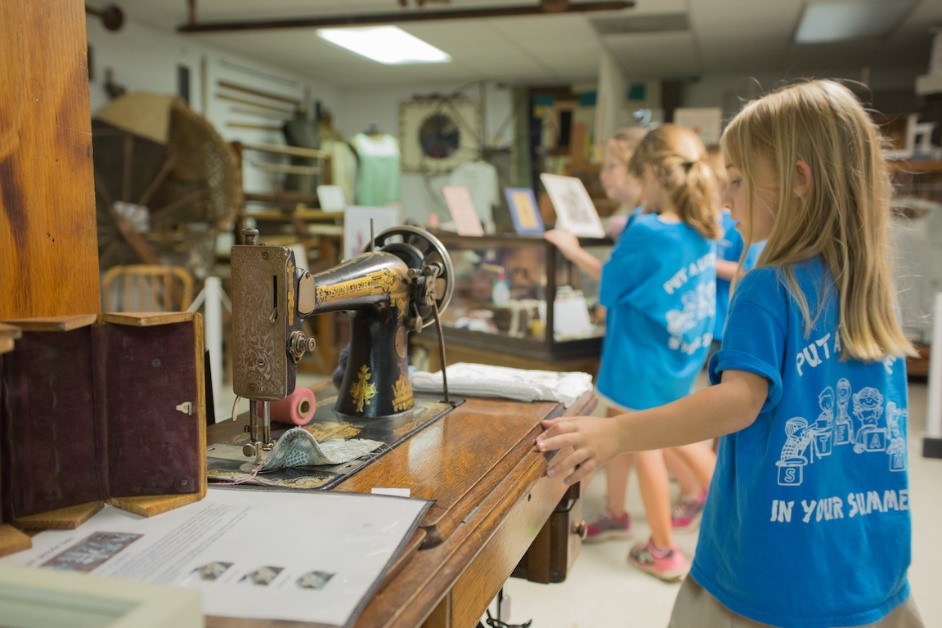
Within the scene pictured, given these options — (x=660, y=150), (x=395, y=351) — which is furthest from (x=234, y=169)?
(x=395, y=351)

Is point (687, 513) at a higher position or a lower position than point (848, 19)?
lower

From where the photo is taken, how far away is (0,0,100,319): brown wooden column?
968 millimetres

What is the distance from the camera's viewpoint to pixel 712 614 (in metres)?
1.30

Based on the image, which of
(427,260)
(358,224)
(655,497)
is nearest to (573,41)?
(358,224)

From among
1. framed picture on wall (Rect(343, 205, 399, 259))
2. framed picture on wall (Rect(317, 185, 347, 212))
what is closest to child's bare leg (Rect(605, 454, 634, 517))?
framed picture on wall (Rect(343, 205, 399, 259))

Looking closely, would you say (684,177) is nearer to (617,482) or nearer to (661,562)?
(617,482)

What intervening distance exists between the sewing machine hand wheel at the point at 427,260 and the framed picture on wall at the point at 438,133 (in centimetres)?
816

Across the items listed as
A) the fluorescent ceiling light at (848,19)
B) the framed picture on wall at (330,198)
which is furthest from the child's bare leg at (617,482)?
the fluorescent ceiling light at (848,19)

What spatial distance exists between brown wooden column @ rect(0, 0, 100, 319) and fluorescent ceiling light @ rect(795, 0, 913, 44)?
5.66 metres

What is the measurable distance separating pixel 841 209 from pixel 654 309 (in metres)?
1.42

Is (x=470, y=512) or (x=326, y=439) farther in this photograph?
(x=326, y=439)

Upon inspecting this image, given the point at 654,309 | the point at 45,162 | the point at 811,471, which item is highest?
the point at 45,162

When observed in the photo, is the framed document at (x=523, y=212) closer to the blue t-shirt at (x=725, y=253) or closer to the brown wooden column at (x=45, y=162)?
the blue t-shirt at (x=725, y=253)

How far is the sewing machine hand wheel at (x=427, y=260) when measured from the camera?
151cm
